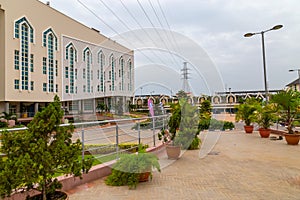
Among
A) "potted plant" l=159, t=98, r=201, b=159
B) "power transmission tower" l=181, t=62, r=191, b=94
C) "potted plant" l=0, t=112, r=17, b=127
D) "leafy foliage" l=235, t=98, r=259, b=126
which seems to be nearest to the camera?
"potted plant" l=159, t=98, r=201, b=159

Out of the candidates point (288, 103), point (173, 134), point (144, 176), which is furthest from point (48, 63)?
point (144, 176)

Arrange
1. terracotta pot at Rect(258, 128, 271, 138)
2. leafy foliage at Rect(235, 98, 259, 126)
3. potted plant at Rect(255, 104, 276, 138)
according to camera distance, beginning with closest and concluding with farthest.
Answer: potted plant at Rect(255, 104, 276, 138) < terracotta pot at Rect(258, 128, 271, 138) < leafy foliage at Rect(235, 98, 259, 126)

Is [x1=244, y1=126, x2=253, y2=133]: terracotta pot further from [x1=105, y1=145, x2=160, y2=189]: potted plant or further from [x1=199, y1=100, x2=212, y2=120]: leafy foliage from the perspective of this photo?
[x1=105, y1=145, x2=160, y2=189]: potted plant

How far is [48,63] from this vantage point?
76.8 ft

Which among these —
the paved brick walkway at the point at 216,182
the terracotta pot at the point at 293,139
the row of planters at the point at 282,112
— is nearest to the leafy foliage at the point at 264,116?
the row of planters at the point at 282,112

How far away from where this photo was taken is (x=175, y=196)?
3385 mm

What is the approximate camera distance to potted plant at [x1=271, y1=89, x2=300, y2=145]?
757cm

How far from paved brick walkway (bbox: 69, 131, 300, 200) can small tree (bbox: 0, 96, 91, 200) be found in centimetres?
97

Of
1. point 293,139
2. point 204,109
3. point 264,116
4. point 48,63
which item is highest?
point 48,63

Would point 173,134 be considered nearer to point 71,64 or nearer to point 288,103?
point 288,103

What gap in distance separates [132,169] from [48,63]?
2224 centimetres

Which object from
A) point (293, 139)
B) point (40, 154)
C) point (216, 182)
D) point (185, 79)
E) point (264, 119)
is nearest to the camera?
point (40, 154)

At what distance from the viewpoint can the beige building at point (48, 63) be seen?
19.2 m

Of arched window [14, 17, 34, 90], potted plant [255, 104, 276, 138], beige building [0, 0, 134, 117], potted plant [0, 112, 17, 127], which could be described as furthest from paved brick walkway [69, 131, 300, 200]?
arched window [14, 17, 34, 90]
